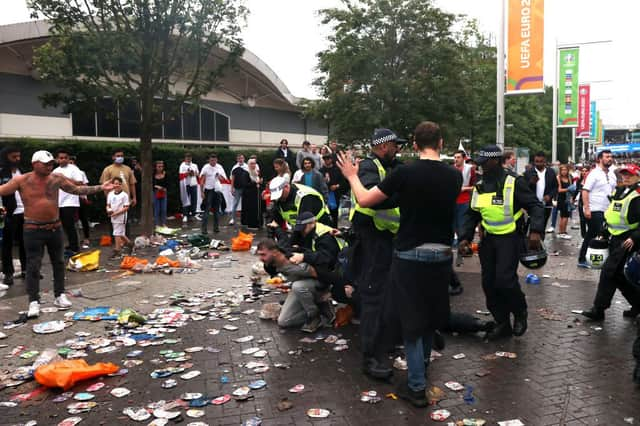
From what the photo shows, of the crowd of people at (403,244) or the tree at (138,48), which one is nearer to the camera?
the crowd of people at (403,244)

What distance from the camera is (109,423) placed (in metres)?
3.70

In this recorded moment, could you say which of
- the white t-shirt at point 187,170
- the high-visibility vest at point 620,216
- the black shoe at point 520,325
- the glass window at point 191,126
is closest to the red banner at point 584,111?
the glass window at point 191,126

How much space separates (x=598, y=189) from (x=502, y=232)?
15.6 feet

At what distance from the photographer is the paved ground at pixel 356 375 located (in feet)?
12.3

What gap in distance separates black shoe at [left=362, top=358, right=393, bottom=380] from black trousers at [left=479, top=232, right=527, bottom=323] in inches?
59.8

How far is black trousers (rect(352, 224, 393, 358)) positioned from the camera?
4.32 metres

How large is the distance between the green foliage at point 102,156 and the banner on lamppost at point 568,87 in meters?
17.6

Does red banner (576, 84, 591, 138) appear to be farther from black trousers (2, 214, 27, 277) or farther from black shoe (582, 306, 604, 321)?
black trousers (2, 214, 27, 277)

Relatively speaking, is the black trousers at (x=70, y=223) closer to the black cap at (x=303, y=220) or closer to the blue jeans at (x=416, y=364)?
the black cap at (x=303, y=220)

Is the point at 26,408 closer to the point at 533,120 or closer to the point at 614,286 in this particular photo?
the point at 614,286

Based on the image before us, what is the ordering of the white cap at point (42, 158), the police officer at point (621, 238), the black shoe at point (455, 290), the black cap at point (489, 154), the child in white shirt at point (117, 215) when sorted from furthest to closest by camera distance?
the child in white shirt at point (117, 215), the black shoe at point (455, 290), the white cap at point (42, 158), the police officer at point (621, 238), the black cap at point (489, 154)

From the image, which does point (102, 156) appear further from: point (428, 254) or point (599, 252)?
point (428, 254)

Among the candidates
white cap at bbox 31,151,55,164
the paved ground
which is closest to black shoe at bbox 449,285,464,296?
the paved ground

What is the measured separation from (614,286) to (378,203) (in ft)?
11.5
